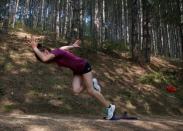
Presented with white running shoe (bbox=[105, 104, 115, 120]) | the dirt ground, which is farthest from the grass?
the dirt ground

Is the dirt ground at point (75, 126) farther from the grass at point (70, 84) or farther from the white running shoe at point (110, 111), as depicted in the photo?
the grass at point (70, 84)

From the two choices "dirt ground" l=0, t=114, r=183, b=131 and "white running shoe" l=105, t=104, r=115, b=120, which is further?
"white running shoe" l=105, t=104, r=115, b=120

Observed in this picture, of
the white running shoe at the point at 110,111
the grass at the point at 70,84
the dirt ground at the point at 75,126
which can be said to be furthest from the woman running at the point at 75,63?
the grass at the point at 70,84

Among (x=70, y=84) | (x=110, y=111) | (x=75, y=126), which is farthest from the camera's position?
(x=70, y=84)

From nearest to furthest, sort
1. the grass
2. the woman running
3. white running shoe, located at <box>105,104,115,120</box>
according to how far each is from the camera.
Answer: the woman running, white running shoe, located at <box>105,104,115,120</box>, the grass

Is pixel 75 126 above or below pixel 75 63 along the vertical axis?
below

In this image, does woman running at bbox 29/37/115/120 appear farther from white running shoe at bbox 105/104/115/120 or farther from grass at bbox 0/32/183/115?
grass at bbox 0/32/183/115

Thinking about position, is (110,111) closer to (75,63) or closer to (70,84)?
(75,63)

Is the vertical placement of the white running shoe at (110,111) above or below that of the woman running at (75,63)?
below

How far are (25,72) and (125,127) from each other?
960cm

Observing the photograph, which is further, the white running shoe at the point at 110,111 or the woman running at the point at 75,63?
the white running shoe at the point at 110,111

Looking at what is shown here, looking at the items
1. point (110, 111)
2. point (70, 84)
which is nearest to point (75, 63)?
point (110, 111)

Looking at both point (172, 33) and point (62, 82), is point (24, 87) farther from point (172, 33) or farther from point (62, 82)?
point (172, 33)

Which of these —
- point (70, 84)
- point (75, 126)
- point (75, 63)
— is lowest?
point (70, 84)
